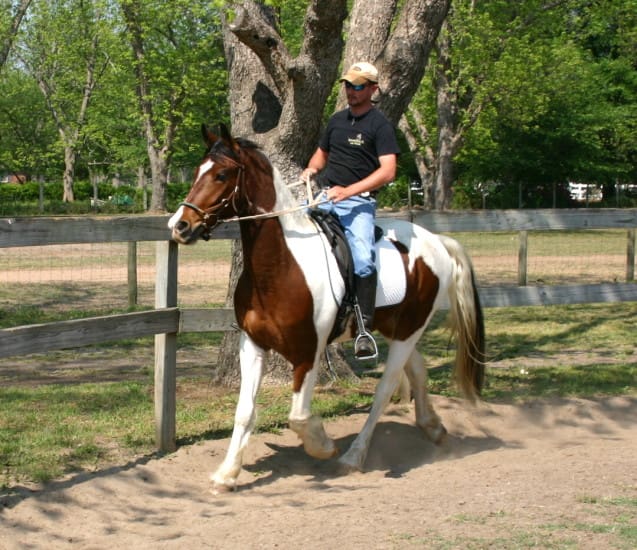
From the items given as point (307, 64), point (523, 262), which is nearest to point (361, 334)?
point (307, 64)

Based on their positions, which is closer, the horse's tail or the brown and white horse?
the brown and white horse

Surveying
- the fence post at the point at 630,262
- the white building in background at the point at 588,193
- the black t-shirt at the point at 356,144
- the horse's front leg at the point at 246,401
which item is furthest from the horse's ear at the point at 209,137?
the white building in background at the point at 588,193

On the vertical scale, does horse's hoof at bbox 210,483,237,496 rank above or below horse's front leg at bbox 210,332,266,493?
below

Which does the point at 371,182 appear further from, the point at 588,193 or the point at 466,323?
the point at 588,193

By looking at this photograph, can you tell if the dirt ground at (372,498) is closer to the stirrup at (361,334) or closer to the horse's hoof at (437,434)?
the horse's hoof at (437,434)

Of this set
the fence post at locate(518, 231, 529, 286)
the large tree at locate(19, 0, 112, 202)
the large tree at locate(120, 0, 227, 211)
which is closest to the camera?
the fence post at locate(518, 231, 529, 286)

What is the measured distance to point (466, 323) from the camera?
7875 millimetres

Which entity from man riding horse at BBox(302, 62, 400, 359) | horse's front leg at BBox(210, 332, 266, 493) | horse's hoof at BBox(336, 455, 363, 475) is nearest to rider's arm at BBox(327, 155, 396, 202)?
man riding horse at BBox(302, 62, 400, 359)

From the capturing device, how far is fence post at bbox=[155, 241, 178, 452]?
23.3ft

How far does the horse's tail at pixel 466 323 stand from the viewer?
25.6ft

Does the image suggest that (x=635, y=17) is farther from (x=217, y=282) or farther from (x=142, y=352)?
(x=142, y=352)

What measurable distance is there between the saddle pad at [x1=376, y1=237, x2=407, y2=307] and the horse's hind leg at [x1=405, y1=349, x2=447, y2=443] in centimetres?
86

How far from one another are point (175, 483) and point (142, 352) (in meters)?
5.00

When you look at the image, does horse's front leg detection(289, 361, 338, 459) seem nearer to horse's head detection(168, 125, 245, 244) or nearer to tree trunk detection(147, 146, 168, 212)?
horse's head detection(168, 125, 245, 244)
